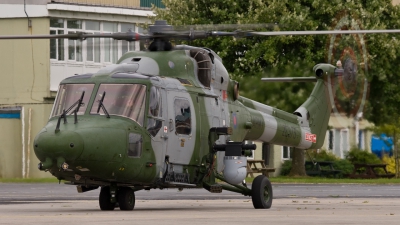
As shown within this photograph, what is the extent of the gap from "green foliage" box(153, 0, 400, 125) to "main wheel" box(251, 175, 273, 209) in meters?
19.4

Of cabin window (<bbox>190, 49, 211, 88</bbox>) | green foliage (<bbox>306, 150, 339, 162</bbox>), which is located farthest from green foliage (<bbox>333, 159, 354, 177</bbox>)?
cabin window (<bbox>190, 49, 211, 88</bbox>)

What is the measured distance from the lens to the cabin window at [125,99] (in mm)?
18750

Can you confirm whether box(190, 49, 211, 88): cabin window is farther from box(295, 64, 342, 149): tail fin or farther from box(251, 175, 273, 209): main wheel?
box(295, 64, 342, 149): tail fin

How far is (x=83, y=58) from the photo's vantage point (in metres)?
49.0

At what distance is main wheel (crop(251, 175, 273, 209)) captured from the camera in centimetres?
2092

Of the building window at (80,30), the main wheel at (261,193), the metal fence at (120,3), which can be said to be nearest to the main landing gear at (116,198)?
the main wheel at (261,193)

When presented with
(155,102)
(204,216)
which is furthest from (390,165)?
(204,216)

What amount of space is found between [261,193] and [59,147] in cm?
529

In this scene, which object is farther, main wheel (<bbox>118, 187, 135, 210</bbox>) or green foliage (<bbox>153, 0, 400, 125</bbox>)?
green foliage (<bbox>153, 0, 400, 125</bbox>)

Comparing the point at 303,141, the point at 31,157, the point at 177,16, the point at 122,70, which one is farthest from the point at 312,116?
the point at 31,157

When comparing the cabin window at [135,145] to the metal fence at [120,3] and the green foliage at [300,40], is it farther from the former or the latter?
the metal fence at [120,3]

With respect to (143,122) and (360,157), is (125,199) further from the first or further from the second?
(360,157)

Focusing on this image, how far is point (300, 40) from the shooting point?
43.8m

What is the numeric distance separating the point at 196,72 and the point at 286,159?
3485 cm
